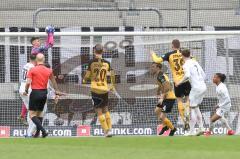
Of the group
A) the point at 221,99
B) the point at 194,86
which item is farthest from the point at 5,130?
the point at 194,86

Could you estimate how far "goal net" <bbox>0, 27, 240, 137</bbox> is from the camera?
2030cm

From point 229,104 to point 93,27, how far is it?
5235 mm

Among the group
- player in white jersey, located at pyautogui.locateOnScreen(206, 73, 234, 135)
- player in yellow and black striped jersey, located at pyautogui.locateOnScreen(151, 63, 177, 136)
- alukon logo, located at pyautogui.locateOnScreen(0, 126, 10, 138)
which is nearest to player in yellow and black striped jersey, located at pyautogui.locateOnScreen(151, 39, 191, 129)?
player in yellow and black striped jersey, located at pyautogui.locateOnScreen(151, 63, 177, 136)

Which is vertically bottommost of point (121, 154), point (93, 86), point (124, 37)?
point (121, 154)

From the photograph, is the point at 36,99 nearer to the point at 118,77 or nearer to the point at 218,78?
the point at 118,77

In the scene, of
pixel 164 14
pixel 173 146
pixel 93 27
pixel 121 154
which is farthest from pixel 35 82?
pixel 164 14

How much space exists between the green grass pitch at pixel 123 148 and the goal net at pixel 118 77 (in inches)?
166

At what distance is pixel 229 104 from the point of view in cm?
1911

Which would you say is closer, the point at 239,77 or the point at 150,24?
the point at 239,77

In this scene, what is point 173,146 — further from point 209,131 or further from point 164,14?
point 164,14

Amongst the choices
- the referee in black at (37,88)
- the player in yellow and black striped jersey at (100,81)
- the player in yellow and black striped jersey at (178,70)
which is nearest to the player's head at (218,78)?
the player in yellow and black striped jersey at (178,70)

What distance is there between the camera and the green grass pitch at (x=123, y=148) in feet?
39.0

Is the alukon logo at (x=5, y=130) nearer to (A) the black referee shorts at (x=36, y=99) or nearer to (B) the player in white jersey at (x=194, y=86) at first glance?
(A) the black referee shorts at (x=36, y=99)

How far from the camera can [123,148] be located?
13.5 m
